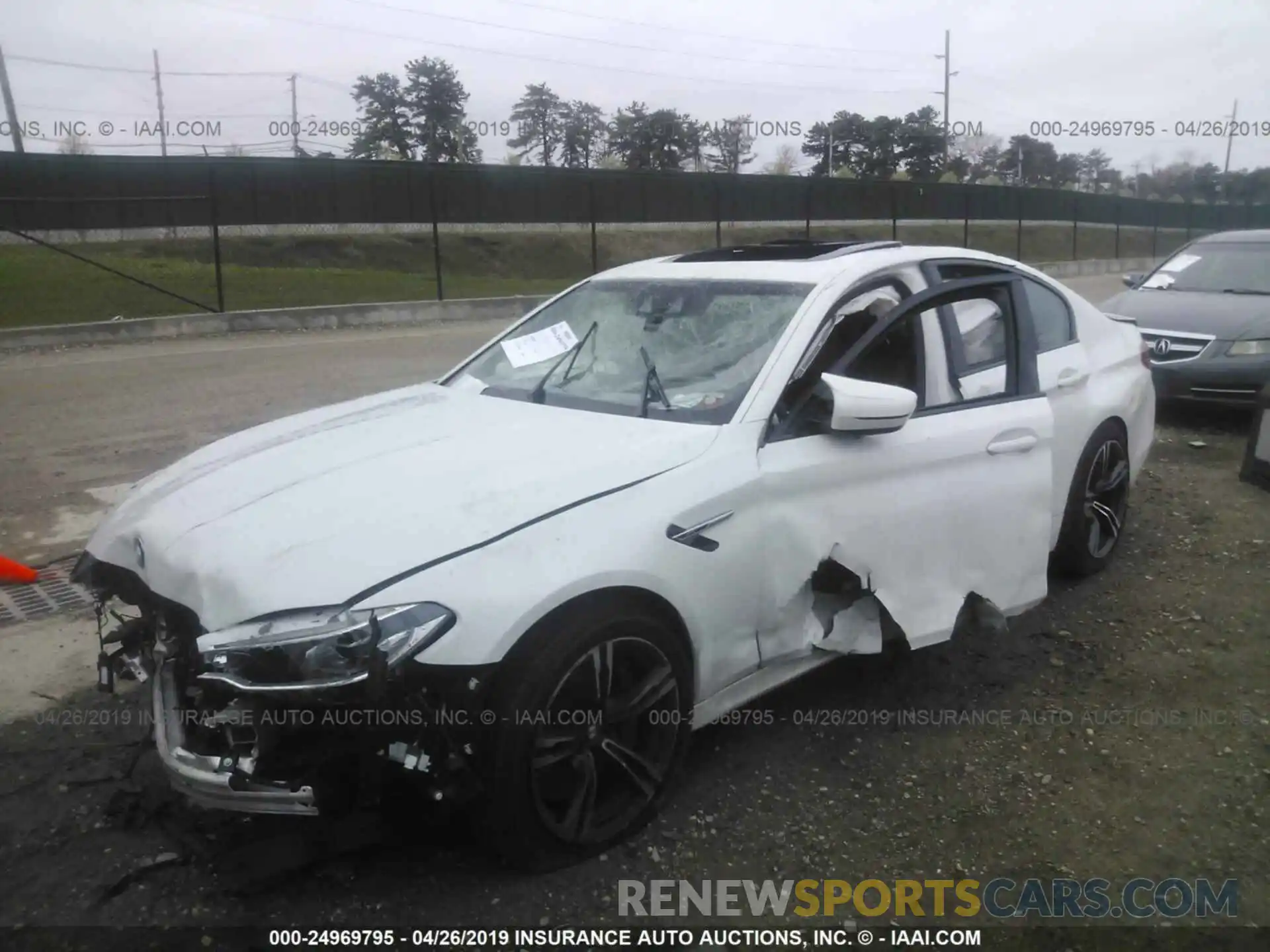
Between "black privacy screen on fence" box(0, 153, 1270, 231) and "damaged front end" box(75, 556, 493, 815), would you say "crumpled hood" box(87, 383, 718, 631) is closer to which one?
"damaged front end" box(75, 556, 493, 815)

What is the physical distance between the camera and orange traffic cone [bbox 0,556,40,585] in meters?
5.07

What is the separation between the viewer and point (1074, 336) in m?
4.89

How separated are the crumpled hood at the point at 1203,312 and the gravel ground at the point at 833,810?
463 centimetres

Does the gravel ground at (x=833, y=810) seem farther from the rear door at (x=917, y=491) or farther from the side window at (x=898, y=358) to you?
the side window at (x=898, y=358)

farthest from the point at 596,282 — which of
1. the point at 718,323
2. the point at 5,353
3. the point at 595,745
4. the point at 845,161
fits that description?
the point at 845,161

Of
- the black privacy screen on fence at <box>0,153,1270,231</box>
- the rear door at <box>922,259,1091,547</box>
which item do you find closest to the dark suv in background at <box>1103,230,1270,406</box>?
the rear door at <box>922,259,1091,547</box>

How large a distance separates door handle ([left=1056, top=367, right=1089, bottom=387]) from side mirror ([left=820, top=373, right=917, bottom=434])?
1505 mm

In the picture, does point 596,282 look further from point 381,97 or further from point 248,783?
point 381,97

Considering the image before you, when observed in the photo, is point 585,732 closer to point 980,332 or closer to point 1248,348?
point 980,332

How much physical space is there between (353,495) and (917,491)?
1.82 meters

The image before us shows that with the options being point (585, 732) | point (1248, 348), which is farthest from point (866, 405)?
point (1248, 348)

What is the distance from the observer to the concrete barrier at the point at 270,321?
1280 centimetres

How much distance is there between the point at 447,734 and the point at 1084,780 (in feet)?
6.83
